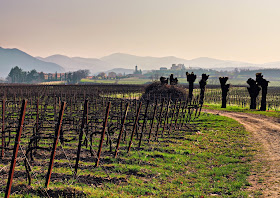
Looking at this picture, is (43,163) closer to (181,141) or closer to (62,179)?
(62,179)

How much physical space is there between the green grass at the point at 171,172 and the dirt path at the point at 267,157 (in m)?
0.52

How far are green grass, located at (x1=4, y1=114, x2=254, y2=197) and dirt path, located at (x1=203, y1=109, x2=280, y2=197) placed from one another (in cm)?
52

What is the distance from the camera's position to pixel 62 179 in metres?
10.1

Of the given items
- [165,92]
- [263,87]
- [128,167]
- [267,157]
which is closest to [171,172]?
[128,167]

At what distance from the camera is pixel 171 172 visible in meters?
12.3

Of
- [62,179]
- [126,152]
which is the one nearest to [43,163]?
[62,179]

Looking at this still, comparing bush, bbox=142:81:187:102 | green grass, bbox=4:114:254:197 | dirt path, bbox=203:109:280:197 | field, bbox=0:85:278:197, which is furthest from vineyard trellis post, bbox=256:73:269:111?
field, bbox=0:85:278:197

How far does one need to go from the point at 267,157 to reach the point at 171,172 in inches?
241

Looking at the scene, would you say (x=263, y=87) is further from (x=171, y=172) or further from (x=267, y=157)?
(x=171, y=172)

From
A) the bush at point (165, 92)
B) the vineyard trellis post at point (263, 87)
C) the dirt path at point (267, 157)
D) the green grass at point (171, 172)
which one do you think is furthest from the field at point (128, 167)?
the bush at point (165, 92)

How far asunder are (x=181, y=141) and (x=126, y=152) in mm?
5224

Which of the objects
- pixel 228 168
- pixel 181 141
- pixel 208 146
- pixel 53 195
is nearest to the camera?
pixel 53 195

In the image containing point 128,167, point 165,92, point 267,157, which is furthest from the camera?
point 165,92

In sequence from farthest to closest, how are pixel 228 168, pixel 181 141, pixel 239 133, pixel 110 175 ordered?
pixel 239 133, pixel 181 141, pixel 228 168, pixel 110 175
